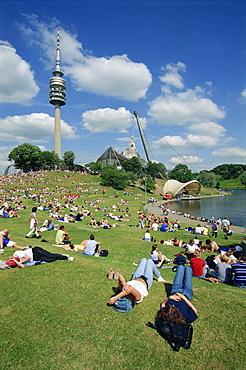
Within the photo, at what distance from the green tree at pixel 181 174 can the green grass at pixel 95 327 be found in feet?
325

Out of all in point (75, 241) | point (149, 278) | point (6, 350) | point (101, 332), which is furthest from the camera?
point (75, 241)

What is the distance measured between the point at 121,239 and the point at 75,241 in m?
2.50

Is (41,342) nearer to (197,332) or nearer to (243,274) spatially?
(197,332)

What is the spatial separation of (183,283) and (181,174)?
101893 mm

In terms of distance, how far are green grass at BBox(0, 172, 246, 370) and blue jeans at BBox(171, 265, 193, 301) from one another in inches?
17.4

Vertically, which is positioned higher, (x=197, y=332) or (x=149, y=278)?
(x=149, y=278)

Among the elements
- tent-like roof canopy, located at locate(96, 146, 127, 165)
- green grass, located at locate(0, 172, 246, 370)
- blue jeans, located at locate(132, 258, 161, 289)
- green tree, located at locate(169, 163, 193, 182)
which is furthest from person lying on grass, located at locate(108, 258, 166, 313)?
tent-like roof canopy, located at locate(96, 146, 127, 165)

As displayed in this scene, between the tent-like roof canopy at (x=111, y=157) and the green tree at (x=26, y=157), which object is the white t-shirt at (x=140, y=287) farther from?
the tent-like roof canopy at (x=111, y=157)

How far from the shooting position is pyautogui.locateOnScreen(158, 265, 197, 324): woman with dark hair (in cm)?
374

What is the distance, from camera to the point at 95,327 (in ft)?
13.1

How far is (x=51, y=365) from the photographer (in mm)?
3205

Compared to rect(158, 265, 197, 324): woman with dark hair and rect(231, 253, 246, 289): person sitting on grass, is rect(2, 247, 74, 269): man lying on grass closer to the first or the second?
rect(158, 265, 197, 324): woman with dark hair

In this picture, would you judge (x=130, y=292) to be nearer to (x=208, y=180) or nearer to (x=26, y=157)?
(x=26, y=157)

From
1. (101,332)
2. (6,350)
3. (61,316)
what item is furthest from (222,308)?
(6,350)
